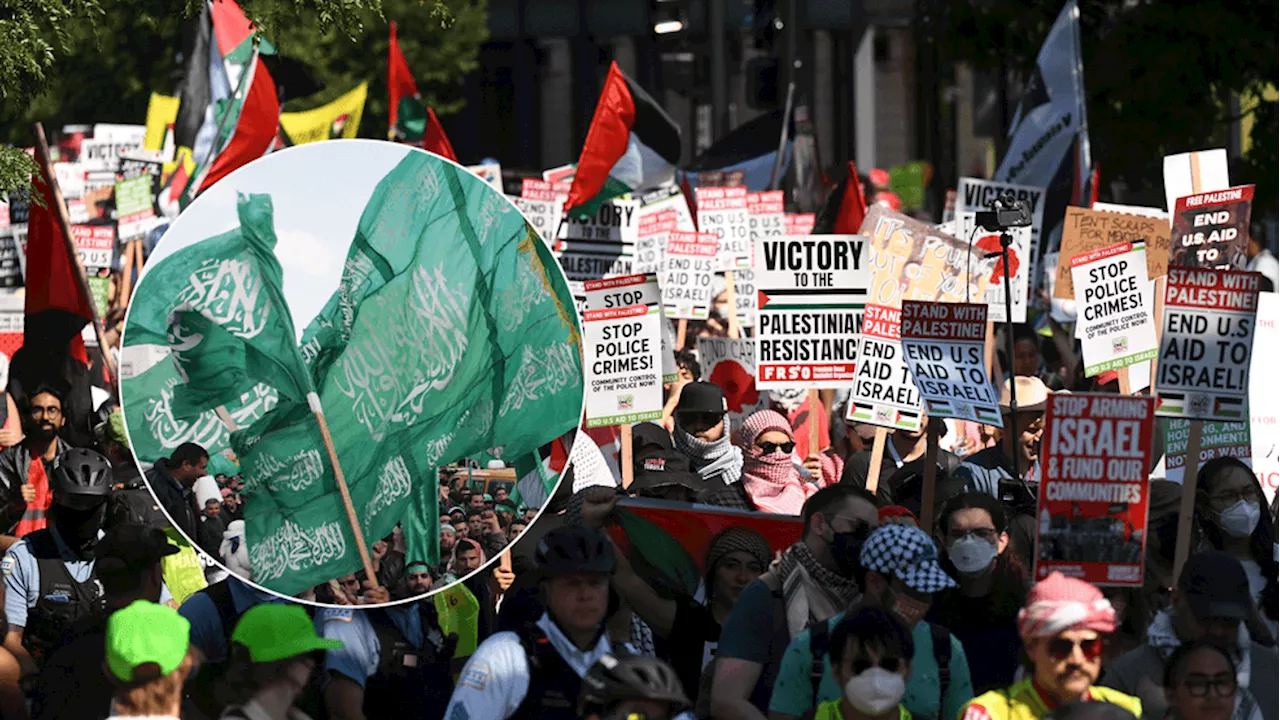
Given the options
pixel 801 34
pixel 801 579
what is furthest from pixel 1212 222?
pixel 801 34

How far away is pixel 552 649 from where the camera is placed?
5820 millimetres

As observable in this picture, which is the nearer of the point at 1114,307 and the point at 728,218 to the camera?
the point at 1114,307

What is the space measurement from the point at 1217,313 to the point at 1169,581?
101 cm

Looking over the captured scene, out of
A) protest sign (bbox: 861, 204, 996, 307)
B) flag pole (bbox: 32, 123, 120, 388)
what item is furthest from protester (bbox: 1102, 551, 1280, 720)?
flag pole (bbox: 32, 123, 120, 388)

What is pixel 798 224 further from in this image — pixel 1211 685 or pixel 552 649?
pixel 552 649

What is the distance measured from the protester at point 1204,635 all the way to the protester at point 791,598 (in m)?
0.84

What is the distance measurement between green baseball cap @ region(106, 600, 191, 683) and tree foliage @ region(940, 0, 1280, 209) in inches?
730

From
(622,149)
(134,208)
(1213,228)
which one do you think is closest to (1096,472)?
(1213,228)

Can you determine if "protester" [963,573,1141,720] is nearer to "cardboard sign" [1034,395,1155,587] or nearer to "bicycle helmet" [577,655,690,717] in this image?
"bicycle helmet" [577,655,690,717]

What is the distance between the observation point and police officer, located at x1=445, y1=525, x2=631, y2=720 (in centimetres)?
570

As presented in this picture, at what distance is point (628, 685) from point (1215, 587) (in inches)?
80.6

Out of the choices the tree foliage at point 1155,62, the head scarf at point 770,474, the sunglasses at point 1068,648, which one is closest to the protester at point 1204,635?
the sunglasses at point 1068,648

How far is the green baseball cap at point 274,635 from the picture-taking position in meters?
5.88

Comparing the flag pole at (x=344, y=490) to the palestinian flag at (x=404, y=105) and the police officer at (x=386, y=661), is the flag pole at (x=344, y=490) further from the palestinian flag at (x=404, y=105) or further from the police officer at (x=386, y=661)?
the palestinian flag at (x=404, y=105)
